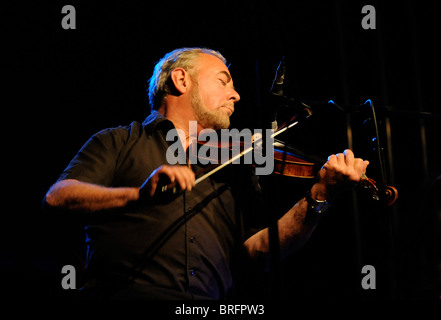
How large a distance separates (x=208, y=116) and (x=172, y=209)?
712mm

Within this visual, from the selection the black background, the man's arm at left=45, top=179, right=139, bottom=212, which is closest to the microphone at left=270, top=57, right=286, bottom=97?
the man's arm at left=45, top=179, right=139, bottom=212

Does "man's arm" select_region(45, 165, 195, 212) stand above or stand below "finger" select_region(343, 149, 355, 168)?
below

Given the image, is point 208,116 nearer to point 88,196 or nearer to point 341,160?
point 341,160

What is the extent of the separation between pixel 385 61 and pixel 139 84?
1975mm

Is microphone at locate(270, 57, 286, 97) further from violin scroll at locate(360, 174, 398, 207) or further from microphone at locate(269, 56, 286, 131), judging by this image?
violin scroll at locate(360, 174, 398, 207)

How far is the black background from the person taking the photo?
2.83m

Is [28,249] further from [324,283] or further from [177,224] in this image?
[324,283]

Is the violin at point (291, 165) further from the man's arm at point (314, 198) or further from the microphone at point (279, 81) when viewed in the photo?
the microphone at point (279, 81)

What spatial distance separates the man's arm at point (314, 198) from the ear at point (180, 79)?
3.20ft

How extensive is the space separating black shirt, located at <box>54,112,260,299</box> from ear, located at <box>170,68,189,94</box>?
0.37 meters

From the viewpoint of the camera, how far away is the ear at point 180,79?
8.42ft

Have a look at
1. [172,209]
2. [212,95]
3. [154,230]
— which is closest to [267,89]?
[212,95]

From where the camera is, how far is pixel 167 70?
2.70m

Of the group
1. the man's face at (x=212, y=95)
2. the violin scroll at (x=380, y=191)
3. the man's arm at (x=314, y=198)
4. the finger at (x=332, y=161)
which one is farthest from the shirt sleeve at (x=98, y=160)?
the violin scroll at (x=380, y=191)
